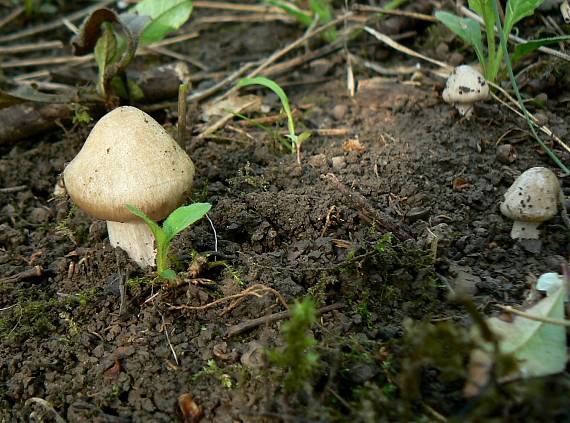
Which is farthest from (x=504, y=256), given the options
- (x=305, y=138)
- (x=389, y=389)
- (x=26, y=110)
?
(x=26, y=110)

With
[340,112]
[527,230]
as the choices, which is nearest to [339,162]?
[340,112]

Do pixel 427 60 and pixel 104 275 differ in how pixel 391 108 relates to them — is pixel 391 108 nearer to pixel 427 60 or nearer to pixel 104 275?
pixel 427 60

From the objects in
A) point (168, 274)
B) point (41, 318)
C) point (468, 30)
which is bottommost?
point (41, 318)

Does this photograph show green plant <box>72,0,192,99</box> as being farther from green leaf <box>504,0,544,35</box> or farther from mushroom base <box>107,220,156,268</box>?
green leaf <box>504,0,544,35</box>

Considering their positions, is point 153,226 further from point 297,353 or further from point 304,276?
point 297,353

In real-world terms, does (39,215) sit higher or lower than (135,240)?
lower

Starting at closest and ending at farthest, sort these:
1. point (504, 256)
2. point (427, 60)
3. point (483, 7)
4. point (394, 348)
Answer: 1. point (394, 348)
2. point (504, 256)
3. point (483, 7)
4. point (427, 60)

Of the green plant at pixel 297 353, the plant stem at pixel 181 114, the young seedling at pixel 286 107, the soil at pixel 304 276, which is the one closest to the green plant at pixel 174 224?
the soil at pixel 304 276
